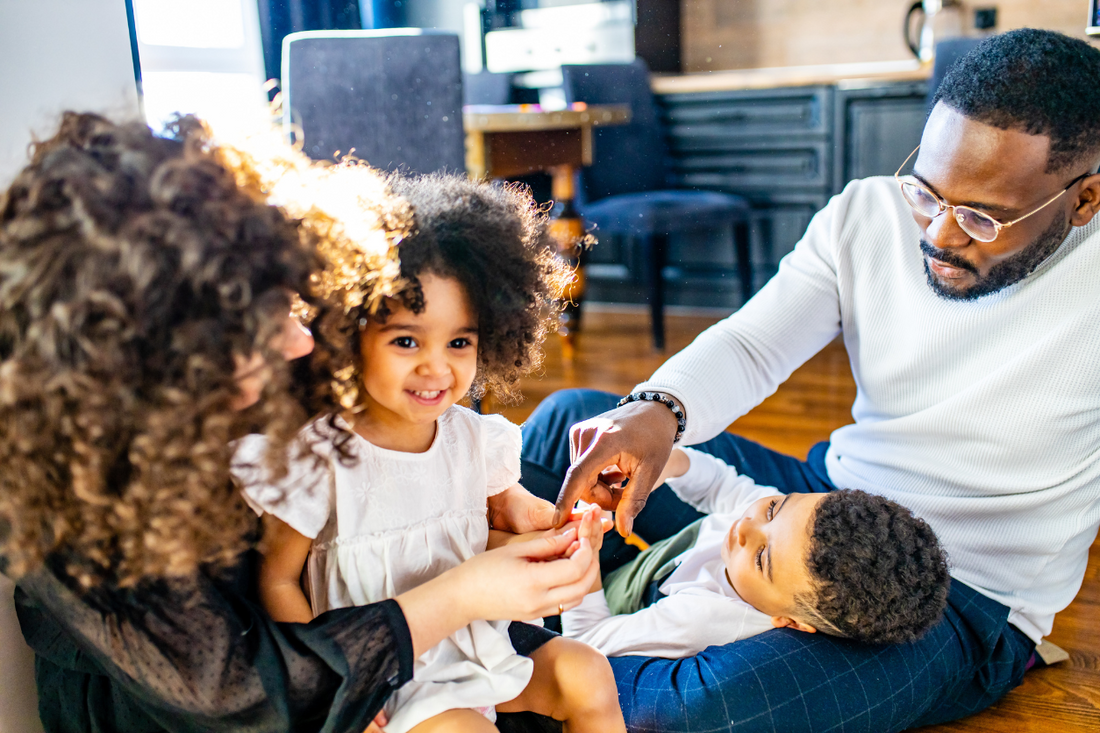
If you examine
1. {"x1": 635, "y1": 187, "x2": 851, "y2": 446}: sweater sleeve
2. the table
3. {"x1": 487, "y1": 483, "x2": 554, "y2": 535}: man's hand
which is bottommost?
{"x1": 487, "y1": 483, "x2": 554, "y2": 535}: man's hand

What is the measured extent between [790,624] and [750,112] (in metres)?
2.67

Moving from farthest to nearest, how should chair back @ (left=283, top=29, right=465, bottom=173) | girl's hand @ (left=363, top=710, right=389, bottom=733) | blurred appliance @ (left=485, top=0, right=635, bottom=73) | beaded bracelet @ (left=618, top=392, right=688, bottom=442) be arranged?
blurred appliance @ (left=485, top=0, right=635, bottom=73) → chair back @ (left=283, top=29, right=465, bottom=173) → beaded bracelet @ (left=618, top=392, right=688, bottom=442) → girl's hand @ (left=363, top=710, right=389, bottom=733)

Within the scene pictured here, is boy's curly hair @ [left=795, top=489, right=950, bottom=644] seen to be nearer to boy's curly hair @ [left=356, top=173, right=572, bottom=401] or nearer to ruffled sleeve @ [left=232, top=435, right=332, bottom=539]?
boy's curly hair @ [left=356, top=173, right=572, bottom=401]

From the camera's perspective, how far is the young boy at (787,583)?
1.04m

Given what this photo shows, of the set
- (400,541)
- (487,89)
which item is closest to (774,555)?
(400,541)

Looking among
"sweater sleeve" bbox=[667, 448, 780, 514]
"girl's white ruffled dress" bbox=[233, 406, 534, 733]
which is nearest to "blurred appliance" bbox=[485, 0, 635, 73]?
"sweater sleeve" bbox=[667, 448, 780, 514]

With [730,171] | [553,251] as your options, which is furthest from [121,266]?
[730,171]

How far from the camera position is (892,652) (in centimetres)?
106

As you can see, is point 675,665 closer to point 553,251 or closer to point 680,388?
A: point 680,388

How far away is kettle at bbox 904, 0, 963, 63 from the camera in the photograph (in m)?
3.51

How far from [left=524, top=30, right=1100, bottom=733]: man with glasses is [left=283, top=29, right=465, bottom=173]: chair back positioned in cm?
92

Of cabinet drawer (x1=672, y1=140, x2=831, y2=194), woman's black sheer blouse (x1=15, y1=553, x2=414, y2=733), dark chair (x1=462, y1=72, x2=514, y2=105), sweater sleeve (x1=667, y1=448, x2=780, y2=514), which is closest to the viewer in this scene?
woman's black sheer blouse (x1=15, y1=553, x2=414, y2=733)

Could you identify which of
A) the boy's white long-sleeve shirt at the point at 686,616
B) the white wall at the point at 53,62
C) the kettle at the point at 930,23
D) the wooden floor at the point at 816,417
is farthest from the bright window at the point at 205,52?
the kettle at the point at 930,23

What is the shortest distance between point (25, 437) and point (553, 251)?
0.56 meters
